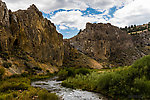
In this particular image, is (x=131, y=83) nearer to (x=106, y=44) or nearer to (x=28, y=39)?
(x=28, y=39)

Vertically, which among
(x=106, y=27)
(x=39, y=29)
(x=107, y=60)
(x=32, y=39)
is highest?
Result: (x=106, y=27)

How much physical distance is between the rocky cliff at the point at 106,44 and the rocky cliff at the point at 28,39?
23200 mm

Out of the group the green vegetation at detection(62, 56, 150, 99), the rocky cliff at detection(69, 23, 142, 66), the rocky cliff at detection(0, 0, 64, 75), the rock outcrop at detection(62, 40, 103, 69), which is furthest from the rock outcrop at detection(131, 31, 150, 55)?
the green vegetation at detection(62, 56, 150, 99)

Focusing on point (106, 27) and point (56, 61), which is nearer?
point (56, 61)

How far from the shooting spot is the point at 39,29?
5866 cm

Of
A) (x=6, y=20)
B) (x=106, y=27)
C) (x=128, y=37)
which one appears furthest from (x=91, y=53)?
(x=6, y=20)

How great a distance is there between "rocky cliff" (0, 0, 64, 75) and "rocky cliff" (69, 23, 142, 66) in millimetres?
23200

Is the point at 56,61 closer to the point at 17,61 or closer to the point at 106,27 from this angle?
the point at 17,61

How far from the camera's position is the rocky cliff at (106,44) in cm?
8950

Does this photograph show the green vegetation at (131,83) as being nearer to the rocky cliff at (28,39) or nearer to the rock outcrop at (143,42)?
the rocky cliff at (28,39)

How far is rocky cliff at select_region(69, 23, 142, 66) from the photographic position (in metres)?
89.5

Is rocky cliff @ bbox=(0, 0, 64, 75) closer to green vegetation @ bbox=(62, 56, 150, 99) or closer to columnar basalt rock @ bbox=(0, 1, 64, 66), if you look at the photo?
columnar basalt rock @ bbox=(0, 1, 64, 66)

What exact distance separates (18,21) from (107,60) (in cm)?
6198

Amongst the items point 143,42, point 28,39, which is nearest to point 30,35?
point 28,39
